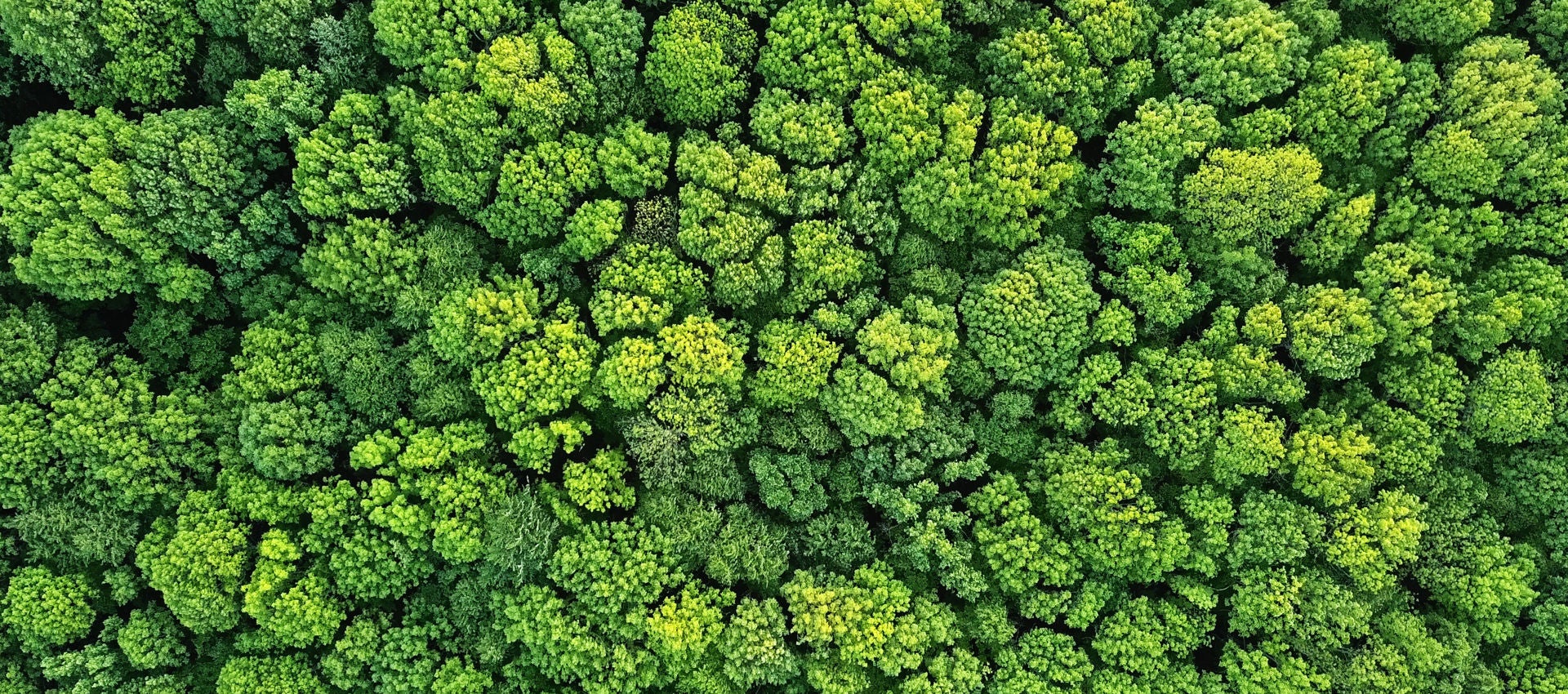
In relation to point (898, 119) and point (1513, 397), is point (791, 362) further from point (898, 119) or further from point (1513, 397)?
point (1513, 397)

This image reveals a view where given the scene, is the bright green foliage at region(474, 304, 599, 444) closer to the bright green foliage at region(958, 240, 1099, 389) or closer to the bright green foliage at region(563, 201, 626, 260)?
the bright green foliage at region(563, 201, 626, 260)

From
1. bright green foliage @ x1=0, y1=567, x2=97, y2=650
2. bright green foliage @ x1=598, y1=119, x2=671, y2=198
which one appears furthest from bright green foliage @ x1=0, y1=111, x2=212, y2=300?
bright green foliage @ x1=598, y1=119, x2=671, y2=198

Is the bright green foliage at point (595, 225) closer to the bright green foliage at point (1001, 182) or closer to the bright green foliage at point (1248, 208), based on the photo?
the bright green foliage at point (1001, 182)

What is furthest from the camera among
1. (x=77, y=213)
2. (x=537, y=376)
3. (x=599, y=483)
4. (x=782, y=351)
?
(x=782, y=351)

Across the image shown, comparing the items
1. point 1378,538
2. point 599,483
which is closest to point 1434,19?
point 1378,538

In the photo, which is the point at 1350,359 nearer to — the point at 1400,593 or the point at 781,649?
the point at 1400,593

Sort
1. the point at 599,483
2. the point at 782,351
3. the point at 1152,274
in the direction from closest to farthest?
the point at 599,483 < the point at 782,351 < the point at 1152,274

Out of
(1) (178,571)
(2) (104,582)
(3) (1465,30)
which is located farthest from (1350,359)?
(2) (104,582)
